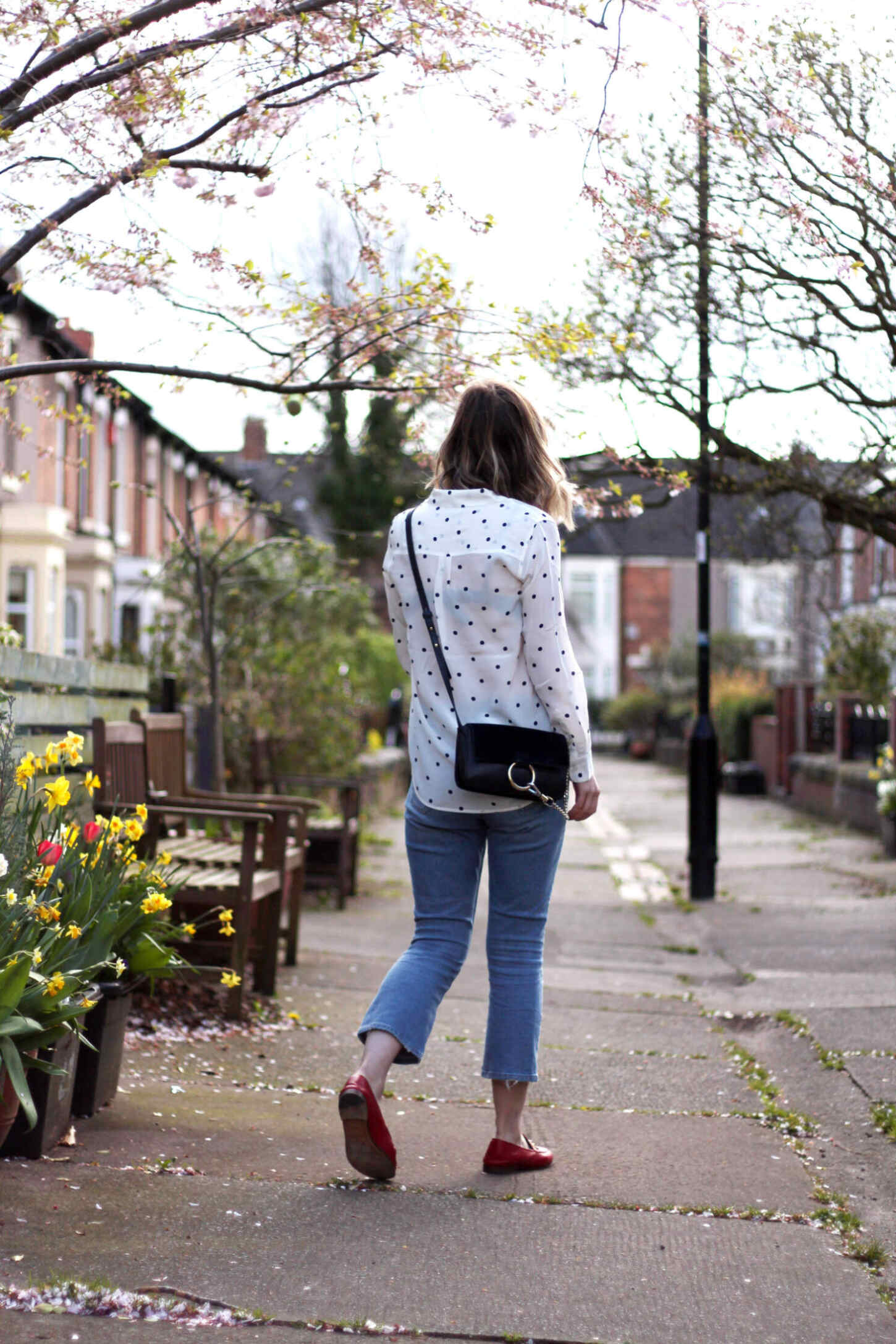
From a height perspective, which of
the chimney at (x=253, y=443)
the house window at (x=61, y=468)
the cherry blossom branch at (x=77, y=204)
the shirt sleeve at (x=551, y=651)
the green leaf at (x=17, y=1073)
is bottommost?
the green leaf at (x=17, y=1073)

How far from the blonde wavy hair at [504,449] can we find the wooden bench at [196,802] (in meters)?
2.74

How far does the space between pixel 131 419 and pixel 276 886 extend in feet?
61.7

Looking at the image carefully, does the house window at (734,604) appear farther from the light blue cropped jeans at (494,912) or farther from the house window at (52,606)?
the light blue cropped jeans at (494,912)

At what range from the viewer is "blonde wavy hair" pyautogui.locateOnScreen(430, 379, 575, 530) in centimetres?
357

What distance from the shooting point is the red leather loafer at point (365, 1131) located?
126 inches

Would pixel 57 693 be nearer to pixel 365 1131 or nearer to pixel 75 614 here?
pixel 365 1131

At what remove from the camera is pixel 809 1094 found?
4613 mm

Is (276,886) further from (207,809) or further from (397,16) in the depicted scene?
(397,16)

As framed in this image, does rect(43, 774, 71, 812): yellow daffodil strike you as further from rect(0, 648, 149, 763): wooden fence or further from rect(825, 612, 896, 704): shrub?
rect(825, 612, 896, 704): shrub

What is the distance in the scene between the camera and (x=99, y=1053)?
3.78 m

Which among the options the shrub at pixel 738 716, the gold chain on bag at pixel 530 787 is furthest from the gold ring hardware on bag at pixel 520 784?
the shrub at pixel 738 716

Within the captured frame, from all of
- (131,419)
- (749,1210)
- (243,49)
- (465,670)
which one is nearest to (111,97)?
(243,49)

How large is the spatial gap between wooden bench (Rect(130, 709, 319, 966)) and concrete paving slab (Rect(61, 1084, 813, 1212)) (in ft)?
6.05

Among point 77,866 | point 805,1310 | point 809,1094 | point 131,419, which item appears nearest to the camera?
point 805,1310
